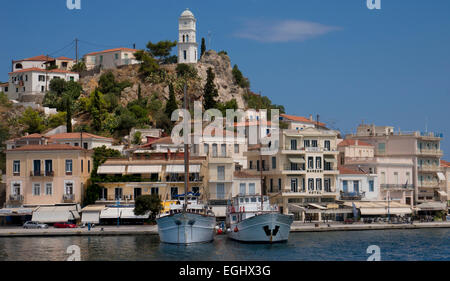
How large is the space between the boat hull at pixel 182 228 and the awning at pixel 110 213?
40.7 ft

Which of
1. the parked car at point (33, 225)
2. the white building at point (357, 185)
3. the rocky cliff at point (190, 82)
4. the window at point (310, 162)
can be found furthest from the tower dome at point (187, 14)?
the parked car at point (33, 225)

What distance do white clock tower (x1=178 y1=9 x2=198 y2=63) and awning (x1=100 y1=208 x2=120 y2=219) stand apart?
182 feet

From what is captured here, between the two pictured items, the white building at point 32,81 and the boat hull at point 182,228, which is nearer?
the boat hull at point 182,228

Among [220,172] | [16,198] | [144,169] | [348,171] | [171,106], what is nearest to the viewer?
[16,198]

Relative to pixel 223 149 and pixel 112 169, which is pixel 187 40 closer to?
pixel 223 149

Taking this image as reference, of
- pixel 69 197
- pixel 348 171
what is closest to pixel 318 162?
pixel 348 171

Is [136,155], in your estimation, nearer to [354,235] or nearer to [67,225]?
[67,225]

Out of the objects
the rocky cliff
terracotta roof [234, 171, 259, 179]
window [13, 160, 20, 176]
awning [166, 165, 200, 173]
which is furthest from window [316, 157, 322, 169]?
the rocky cliff

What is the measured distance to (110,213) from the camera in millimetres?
55062

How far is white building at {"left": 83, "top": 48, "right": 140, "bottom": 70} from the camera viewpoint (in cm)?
10956

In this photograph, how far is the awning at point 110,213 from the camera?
54.8 m

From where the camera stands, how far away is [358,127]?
8144cm

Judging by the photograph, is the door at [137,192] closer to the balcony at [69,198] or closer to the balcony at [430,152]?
the balcony at [69,198]

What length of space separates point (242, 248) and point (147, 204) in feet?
47.0
